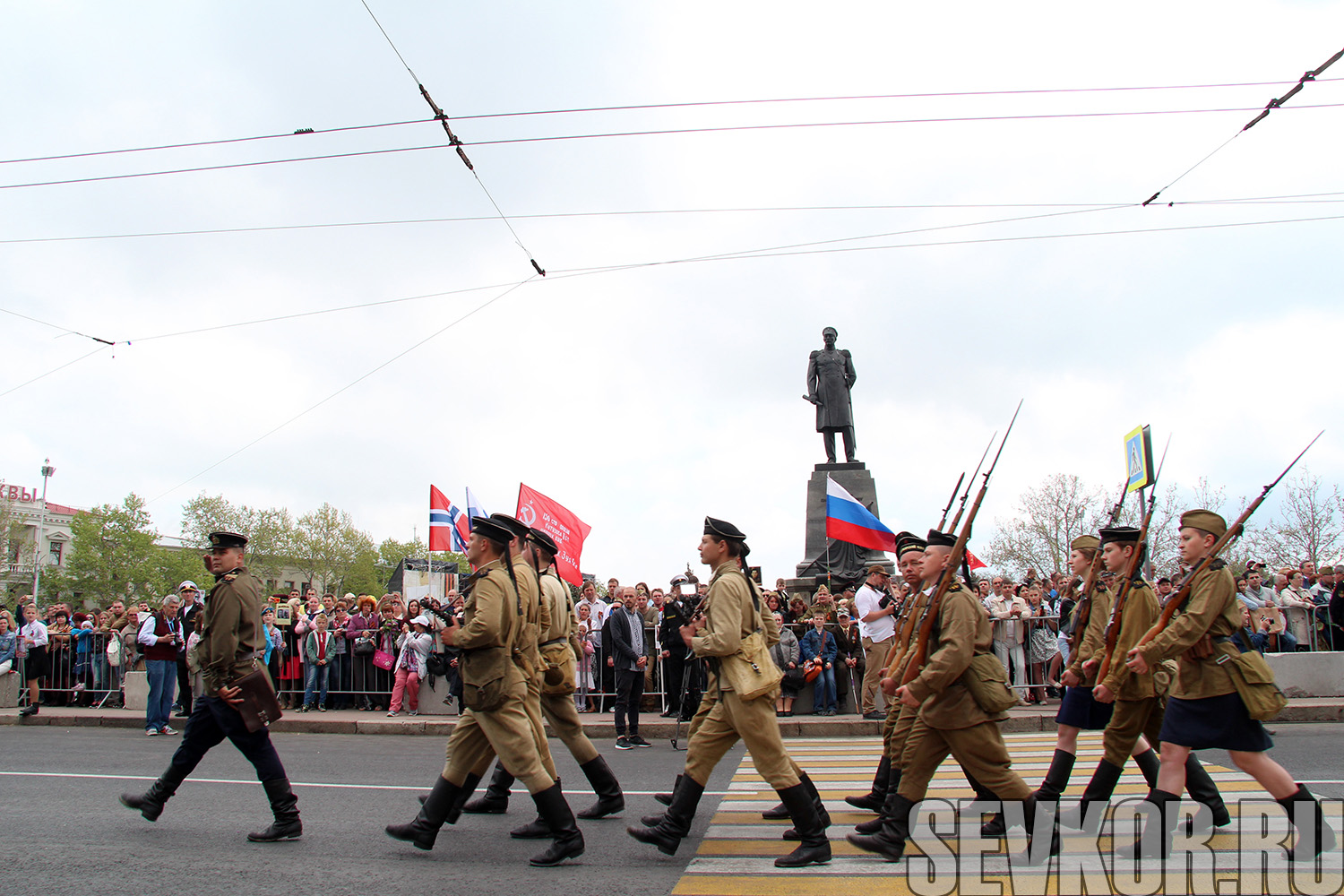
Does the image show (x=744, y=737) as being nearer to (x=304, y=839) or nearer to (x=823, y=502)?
(x=304, y=839)

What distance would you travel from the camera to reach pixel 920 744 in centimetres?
509

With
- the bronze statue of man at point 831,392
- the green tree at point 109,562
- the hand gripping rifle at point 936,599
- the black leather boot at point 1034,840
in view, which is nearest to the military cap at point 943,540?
the hand gripping rifle at point 936,599

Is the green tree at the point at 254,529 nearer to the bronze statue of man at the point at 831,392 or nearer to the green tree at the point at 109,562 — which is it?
the green tree at the point at 109,562

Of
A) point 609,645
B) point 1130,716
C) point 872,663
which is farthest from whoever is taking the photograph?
point 609,645

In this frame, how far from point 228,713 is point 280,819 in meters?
0.73

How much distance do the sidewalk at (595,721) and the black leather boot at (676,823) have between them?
6178mm

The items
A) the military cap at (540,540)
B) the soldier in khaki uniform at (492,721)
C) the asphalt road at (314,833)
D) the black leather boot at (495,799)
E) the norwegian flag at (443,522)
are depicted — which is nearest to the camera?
the asphalt road at (314,833)

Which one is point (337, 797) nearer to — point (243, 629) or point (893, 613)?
point (243, 629)

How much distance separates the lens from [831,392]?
18.9m

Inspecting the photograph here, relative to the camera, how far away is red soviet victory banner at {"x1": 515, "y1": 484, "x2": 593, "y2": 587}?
46.7ft

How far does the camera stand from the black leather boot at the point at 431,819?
526 cm


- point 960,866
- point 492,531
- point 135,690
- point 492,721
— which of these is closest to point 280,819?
point 492,721

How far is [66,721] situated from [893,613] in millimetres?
12005

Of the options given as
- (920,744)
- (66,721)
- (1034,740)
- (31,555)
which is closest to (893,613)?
(1034,740)
